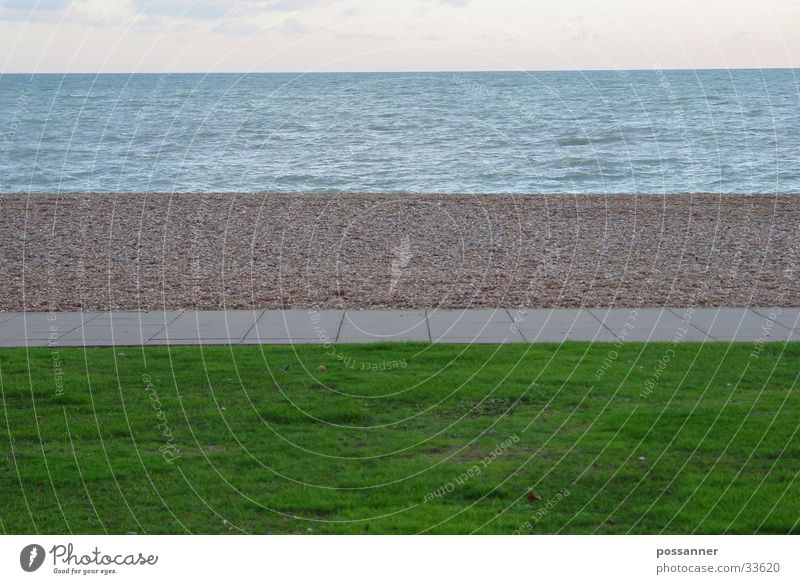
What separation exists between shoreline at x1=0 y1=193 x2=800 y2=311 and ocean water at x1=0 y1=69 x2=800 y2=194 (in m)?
2.88

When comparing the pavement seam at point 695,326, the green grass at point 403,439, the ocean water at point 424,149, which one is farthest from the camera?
the ocean water at point 424,149

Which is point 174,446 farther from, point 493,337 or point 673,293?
point 673,293

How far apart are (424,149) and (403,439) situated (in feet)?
90.5

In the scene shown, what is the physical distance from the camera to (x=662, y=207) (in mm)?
18156

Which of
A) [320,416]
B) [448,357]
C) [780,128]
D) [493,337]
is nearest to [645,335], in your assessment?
[493,337]

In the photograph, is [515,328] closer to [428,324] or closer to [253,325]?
[428,324]

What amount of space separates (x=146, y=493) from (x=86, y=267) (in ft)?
Answer: 26.8

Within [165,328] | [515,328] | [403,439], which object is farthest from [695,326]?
[165,328]

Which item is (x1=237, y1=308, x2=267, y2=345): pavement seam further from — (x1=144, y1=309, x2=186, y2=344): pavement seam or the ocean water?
the ocean water

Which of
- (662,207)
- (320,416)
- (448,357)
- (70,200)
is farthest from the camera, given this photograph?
(70,200)

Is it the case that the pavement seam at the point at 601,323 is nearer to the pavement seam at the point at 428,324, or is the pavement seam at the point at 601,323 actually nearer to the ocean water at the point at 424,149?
the pavement seam at the point at 428,324

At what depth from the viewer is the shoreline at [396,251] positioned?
10828 millimetres

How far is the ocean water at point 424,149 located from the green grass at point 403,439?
276 inches

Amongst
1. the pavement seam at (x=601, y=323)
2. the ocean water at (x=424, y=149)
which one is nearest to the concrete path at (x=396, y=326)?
the pavement seam at (x=601, y=323)
